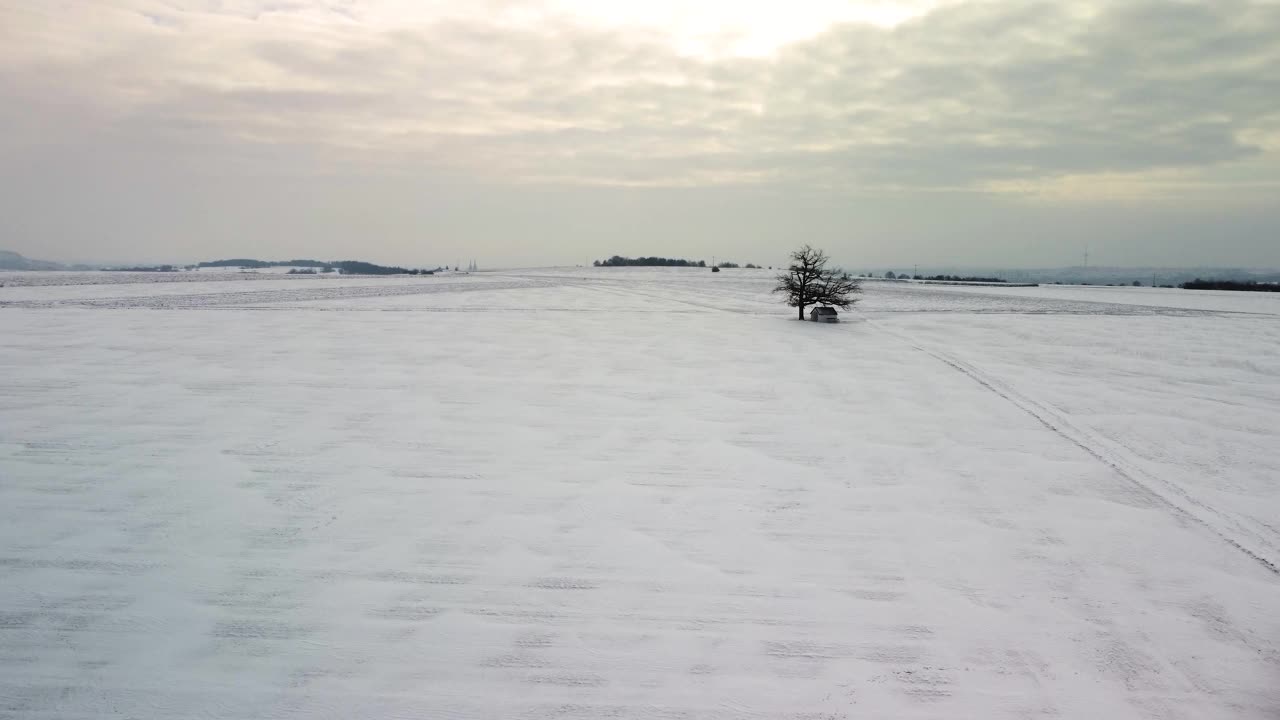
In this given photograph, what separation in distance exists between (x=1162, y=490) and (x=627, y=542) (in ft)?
19.2

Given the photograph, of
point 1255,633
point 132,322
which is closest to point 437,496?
point 1255,633

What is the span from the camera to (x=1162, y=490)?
24.0ft

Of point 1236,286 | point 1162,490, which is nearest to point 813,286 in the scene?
point 1162,490

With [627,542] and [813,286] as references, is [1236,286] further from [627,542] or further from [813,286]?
[627,542]

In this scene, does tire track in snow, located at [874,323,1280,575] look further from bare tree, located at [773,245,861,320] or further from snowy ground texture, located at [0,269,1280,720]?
bare tree, located at [773,245,861,320]

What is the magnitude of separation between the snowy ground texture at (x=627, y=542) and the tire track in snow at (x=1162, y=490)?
0.05m

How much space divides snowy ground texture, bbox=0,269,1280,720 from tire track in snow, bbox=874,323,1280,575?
0.05 meters

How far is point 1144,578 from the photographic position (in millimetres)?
5457

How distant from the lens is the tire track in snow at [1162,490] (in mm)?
6031

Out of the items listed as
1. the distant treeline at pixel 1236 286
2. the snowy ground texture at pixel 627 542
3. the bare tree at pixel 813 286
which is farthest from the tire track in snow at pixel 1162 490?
the distant treeline at pixel 1236 286

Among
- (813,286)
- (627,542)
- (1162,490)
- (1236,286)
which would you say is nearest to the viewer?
(627,542)

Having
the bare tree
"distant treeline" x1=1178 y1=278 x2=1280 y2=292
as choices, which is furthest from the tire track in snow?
"distant treeline" x1=1178 y1=278 x2=1280 y2=292

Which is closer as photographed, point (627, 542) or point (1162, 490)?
point (627, 542)

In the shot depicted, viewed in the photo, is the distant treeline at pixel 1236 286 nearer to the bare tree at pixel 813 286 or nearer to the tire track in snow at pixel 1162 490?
the bare tree at pixel 813 286
